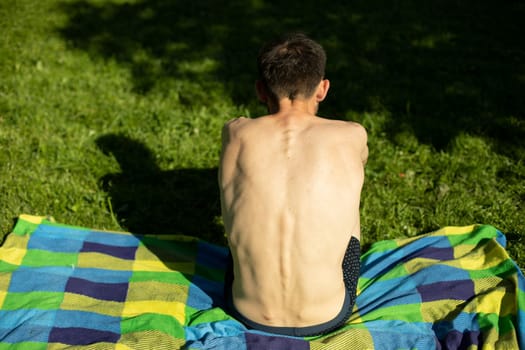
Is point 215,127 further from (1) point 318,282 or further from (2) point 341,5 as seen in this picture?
(2) point 341,5

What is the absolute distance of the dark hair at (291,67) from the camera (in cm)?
286

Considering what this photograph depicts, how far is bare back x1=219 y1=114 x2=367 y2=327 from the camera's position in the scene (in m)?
2.63

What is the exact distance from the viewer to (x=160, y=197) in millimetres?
4449

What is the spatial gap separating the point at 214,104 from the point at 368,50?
2038 mm

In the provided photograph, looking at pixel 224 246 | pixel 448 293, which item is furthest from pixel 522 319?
pixel 224 246

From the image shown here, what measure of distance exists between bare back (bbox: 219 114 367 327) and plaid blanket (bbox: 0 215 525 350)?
0.32 metres

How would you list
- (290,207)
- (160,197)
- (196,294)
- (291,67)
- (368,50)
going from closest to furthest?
(290,207), (291,67), (196,294), (160,197), (368,50)

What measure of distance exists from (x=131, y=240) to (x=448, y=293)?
6.96 feet

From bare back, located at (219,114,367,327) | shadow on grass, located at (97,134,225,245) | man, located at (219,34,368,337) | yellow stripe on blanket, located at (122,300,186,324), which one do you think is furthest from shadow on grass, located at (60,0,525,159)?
yellow stripe on blanket, located at (122,300,186,324)

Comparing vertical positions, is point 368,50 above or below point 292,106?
below

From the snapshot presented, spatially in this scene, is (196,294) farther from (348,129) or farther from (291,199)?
(348,129)

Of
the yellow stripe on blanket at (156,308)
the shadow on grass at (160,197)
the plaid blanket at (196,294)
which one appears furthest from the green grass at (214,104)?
the yellow stripe on blanket at (156,308)

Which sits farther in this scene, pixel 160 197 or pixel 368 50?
pixel 368 50

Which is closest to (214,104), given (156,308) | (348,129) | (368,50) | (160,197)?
(160,197)
